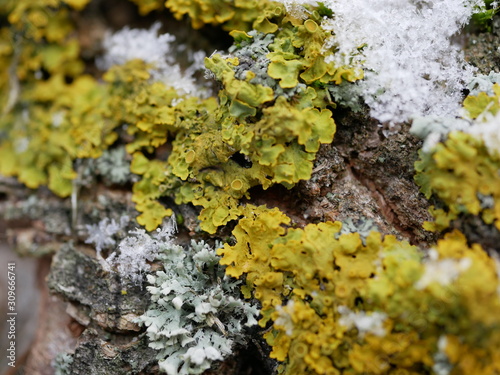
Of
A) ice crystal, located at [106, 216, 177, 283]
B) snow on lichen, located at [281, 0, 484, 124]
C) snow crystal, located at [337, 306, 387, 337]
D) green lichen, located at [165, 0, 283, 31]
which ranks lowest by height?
ice crystal, located at [106, 216, 177, 283]

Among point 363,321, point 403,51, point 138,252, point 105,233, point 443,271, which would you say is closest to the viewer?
point 443,271

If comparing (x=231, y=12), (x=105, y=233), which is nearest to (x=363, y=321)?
(x=105, y=233)

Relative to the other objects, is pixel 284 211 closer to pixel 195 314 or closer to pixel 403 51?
pixel 195 314

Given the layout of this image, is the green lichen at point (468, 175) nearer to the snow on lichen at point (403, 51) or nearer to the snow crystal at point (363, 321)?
the snow on lichen at point (403, 51)

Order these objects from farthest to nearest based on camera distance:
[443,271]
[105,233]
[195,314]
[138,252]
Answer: [105,233]
[138,252]
[195,314]
[443,271]

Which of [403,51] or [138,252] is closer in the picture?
[403,51]

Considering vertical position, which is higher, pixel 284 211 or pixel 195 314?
pixel 284 211

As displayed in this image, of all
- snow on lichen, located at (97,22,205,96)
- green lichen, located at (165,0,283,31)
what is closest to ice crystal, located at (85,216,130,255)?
snow on lichen, located at (97,22,205,96)

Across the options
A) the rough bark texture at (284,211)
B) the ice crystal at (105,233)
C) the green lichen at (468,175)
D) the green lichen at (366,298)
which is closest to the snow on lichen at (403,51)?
the rough bark texture at (284,211)

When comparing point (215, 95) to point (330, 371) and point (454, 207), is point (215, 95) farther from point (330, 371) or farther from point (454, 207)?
point (330, 371)

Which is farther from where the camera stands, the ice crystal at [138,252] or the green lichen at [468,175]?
the ice crystal at [138,252]

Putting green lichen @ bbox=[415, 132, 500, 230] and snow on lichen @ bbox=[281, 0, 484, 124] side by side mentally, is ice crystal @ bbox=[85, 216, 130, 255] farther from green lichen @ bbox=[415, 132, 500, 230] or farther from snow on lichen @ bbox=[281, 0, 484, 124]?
green lichen @ bbox=[415, 132, 500, 230]

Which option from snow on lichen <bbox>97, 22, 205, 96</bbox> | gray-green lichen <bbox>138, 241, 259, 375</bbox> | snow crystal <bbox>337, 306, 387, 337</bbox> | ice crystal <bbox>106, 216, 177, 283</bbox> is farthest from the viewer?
snow on lichen <bbox>97, 22, 205, 96</bbox>

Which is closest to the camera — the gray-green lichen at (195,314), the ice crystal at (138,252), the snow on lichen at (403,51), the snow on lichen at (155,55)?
the gray-green lichen at (195,314)
